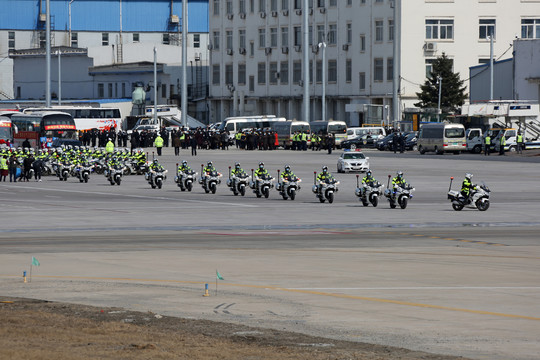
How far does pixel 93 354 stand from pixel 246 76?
118 metres

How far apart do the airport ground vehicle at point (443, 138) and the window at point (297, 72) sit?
42419mm

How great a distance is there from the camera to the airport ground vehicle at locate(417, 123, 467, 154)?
8019 cm

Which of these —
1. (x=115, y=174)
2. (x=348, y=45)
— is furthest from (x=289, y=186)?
(x=348, y=45)

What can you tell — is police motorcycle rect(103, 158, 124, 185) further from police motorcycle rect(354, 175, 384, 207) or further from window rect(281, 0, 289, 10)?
window rect(281, 0, 289, 10)

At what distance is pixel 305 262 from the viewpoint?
24562 mm

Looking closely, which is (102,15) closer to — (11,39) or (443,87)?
(11,39)

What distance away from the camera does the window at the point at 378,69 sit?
11131 cm

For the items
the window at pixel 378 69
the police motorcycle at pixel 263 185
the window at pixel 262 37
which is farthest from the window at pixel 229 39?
the police motorcycle at pixel 263 185

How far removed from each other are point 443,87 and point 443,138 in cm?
2533

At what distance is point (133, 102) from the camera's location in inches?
5037

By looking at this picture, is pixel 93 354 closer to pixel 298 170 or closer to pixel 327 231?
pixel 327 231

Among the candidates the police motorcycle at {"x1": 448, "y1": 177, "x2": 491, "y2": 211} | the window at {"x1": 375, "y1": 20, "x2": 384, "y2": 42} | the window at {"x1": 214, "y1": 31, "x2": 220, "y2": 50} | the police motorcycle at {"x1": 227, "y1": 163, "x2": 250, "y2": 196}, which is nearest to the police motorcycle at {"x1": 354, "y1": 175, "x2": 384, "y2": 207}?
the police motorcycle at {"x1": 448, "y1": 177, "x2": 491, "y2": 211}

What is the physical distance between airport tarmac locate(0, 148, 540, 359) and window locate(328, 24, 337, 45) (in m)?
72.3

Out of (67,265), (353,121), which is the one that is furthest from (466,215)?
(353,121)
